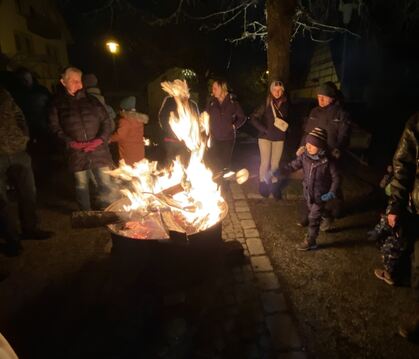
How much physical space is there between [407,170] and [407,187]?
20cm

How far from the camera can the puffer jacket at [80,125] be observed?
5.23 m

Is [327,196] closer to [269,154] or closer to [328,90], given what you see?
[328,90]

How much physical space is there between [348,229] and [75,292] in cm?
449

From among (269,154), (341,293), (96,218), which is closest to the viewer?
(96,218)

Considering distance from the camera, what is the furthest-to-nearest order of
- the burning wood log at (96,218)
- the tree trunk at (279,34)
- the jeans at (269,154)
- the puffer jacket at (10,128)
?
1. the tree trunk at (279,34)
2. the jeans at (269,154)
3. the puffer jacket at (10,128)
4. the burning wood log at (96,218)

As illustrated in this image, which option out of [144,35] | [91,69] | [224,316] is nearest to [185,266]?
[224,316]

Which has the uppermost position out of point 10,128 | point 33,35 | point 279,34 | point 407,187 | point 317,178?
point 33,35

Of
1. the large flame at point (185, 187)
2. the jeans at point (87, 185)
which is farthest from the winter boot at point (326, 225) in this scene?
the jeans at point (87, 185)

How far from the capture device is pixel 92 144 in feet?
17.8

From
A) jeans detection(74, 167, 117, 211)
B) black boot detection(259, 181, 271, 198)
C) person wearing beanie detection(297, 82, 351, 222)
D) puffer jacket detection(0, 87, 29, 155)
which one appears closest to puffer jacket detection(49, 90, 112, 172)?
jeans detection(74, 167, 117, 211)

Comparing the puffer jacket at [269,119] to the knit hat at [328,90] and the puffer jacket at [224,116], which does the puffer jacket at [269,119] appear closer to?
the puffer jacket at [224,116]

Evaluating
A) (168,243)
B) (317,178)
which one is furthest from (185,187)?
(317,178)

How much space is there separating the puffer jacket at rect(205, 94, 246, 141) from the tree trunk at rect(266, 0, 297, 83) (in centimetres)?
148

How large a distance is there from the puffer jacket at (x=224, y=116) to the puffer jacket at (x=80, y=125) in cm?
235
